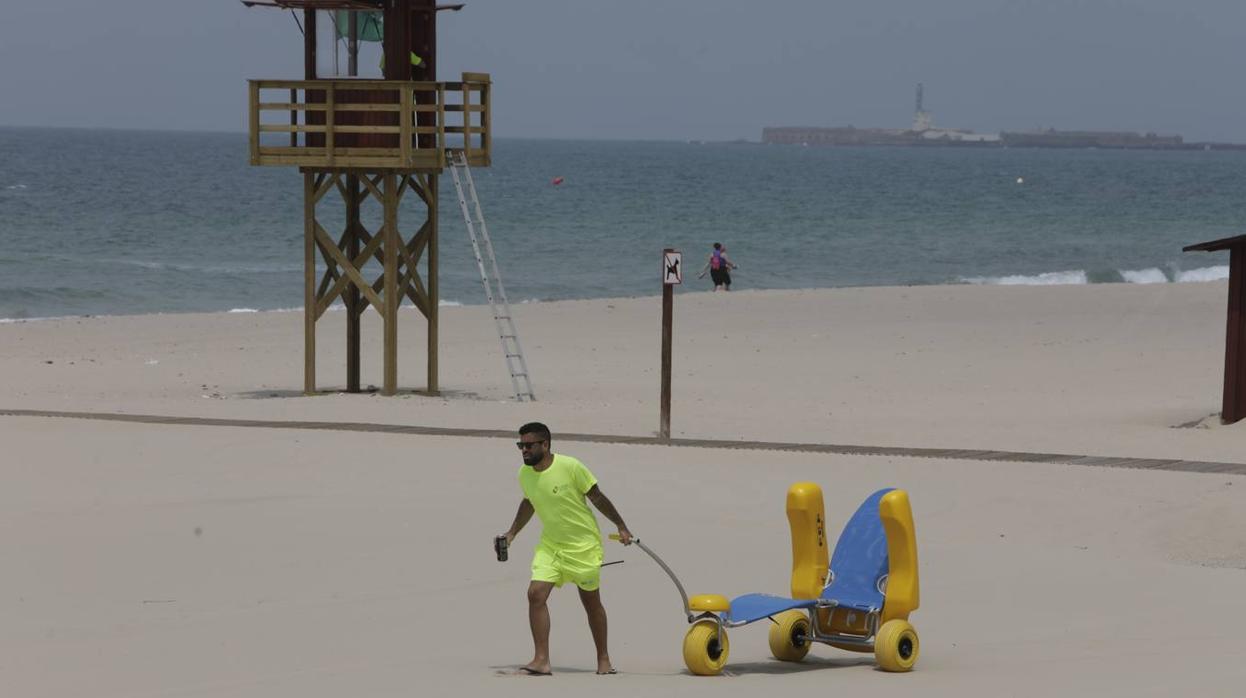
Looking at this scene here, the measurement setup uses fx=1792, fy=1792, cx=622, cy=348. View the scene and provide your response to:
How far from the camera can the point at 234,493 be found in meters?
13.7

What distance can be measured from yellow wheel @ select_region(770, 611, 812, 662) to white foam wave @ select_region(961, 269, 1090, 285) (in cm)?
3612

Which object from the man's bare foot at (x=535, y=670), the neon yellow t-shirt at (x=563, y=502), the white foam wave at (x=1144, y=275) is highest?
the white foam wave at (x=1144, y=275)

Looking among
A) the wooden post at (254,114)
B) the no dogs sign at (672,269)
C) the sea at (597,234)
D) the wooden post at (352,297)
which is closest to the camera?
the no dogs sign at (672,269)

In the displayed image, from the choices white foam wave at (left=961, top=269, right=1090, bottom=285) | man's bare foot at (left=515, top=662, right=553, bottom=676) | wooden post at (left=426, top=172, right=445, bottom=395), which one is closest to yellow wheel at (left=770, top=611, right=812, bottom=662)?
man's bare foot at (left=515, top=662, right=553, bottom=676)

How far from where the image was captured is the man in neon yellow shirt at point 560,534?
855cm

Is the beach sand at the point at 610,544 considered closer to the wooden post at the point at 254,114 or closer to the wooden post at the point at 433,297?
the wooden post at the point at 433,297

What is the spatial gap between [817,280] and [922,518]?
35266mm

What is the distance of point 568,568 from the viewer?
8.62 m

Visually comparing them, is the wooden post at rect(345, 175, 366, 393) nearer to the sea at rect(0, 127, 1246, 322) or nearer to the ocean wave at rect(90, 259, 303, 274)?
the sea at rect(0, 127, 1246, 322)

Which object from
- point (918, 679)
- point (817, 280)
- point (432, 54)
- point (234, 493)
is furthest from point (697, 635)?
point (817, 280)

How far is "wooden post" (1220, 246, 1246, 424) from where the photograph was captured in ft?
56.7

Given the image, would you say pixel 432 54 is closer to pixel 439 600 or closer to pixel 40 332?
pixel 439 600

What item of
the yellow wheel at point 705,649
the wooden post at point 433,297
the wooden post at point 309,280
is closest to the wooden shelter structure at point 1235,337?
the wooden post at point 433,297

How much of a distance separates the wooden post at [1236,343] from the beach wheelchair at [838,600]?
9360 mm
